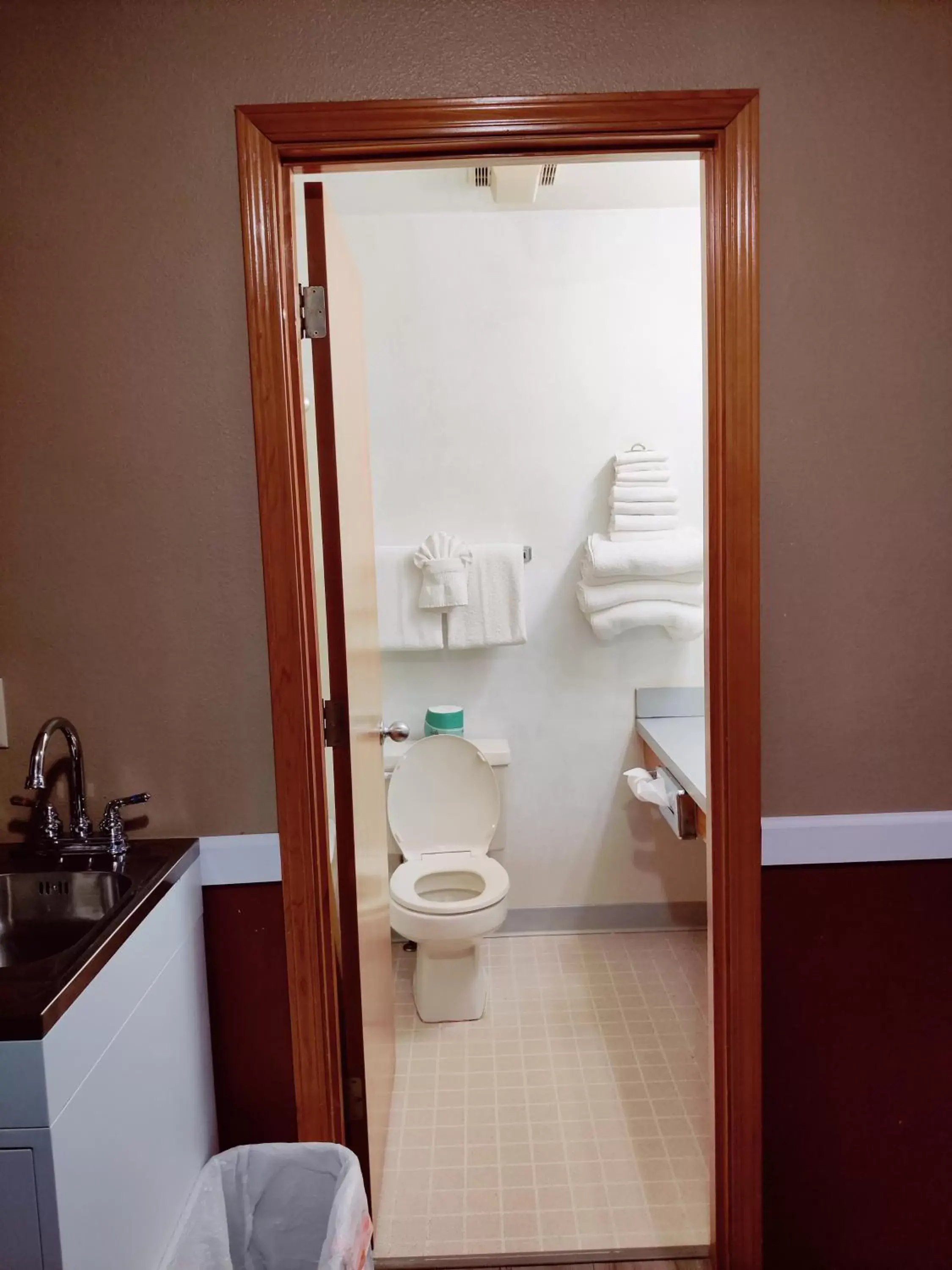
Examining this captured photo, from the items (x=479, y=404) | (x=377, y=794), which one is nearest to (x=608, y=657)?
(x=479, y=404)

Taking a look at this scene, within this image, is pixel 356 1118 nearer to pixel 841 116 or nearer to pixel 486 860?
pixel 486 860

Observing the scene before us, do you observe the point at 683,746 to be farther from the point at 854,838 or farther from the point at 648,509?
the point at 854,838

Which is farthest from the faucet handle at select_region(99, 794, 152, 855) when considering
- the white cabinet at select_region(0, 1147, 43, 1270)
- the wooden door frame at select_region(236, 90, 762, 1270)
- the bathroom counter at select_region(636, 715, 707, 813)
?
the bathroom counter at select_region(636, 715, 707, 813)

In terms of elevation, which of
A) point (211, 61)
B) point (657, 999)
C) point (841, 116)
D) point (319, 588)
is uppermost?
point (211, 61)

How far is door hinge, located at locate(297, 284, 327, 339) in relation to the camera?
150 centimetres

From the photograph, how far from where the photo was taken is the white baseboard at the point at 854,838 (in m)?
1.52

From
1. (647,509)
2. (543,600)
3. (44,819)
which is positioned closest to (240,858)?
(44,819)

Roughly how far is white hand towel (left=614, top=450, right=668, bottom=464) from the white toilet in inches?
41.2

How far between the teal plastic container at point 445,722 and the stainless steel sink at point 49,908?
1.58 meters

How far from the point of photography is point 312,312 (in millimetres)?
1514

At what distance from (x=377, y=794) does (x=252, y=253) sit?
4.06 feet

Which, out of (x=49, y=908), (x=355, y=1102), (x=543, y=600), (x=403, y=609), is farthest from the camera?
(x=543, y=600)

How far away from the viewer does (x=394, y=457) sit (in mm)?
Result: 2939

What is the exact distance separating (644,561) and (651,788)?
741 mm
